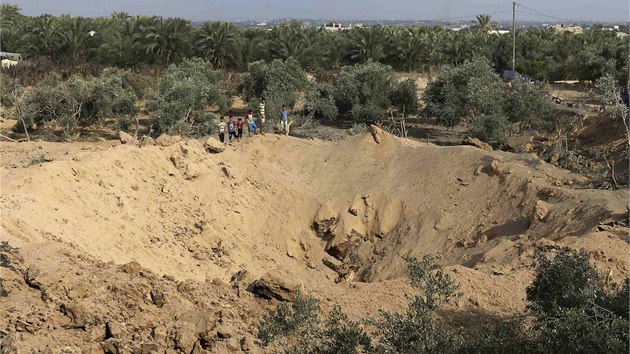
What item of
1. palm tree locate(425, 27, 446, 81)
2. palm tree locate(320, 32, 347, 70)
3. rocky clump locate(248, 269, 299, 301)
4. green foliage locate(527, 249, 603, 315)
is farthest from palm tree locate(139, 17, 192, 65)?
green foliage locate(527, 249, 603, 315)

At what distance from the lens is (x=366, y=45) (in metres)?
40.1

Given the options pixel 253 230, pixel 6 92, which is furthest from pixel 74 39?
pixel 253 230

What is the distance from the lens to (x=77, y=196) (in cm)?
1208

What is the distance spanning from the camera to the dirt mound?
7.69 m

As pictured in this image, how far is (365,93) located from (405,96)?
1964 mm

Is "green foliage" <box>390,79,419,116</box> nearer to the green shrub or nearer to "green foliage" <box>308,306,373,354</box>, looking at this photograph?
the green shrub

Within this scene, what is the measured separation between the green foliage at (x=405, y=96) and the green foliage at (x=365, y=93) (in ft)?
1.12

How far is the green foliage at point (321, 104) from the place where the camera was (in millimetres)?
26219

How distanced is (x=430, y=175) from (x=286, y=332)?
8.73m

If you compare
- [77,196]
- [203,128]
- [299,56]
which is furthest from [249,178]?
[299,56]

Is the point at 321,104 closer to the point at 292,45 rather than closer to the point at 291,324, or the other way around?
the point at 292,45

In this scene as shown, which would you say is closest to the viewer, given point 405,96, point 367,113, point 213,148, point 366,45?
point 213,148

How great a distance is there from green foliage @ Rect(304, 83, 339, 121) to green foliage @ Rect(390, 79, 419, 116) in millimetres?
2612

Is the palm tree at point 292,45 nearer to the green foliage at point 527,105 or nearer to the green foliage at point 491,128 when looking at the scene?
the green foliage at point 527,105
